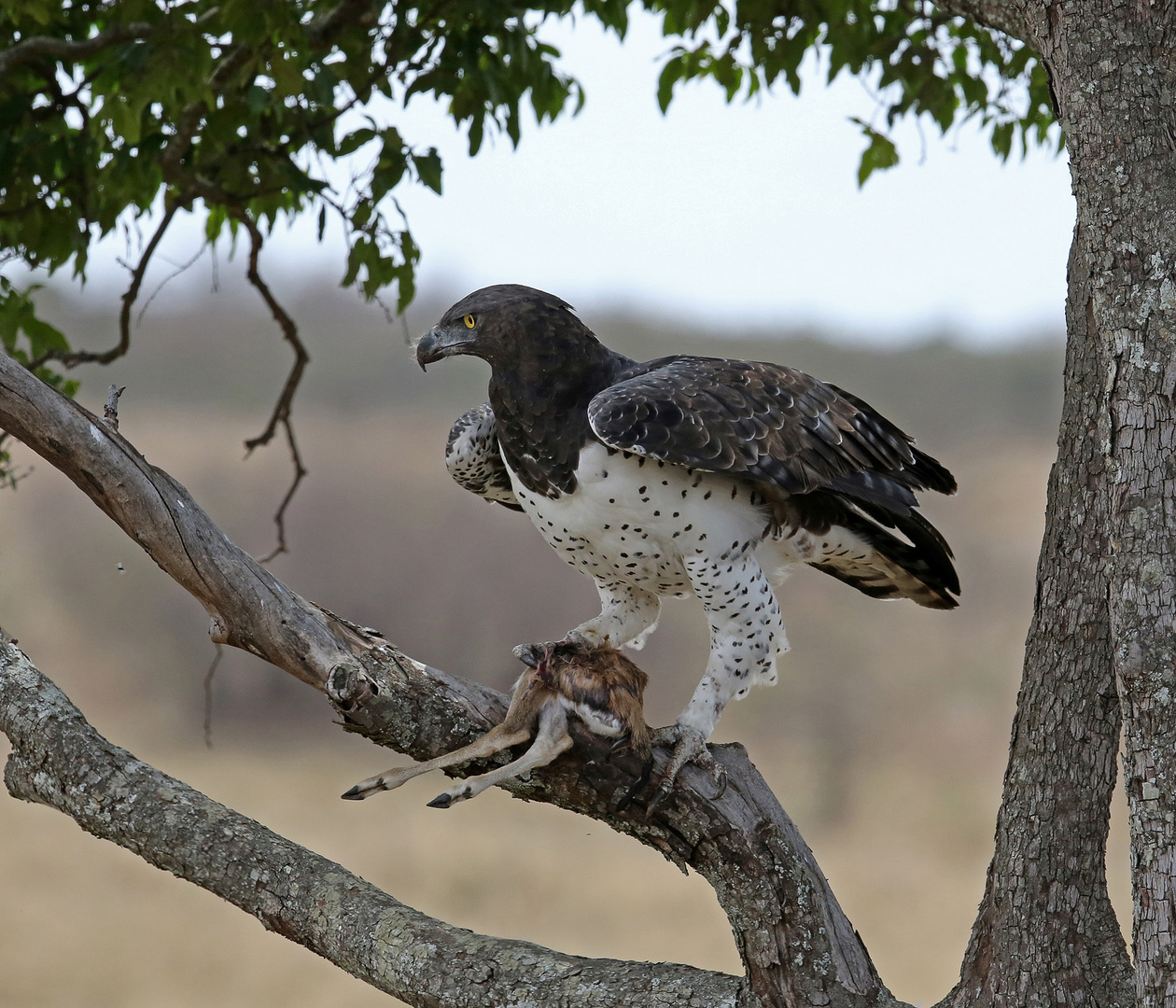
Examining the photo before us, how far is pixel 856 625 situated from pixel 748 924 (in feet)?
46.7

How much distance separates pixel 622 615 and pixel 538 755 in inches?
36.1

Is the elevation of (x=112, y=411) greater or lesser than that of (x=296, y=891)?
greater

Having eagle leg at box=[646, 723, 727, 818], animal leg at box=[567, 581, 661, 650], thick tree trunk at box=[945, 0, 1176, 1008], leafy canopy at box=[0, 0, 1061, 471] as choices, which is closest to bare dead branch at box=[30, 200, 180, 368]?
leafy canopy at box=[0, 0, 1061, 471]

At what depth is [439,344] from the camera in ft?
10.0

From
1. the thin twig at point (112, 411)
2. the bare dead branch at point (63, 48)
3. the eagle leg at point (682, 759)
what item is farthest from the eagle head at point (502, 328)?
the bare dead branch at point (63, 48)

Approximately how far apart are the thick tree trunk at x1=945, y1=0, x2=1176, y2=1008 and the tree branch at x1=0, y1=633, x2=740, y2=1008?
73cm

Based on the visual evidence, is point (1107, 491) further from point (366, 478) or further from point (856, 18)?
point (366, 478)

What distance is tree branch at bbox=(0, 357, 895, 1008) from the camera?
8.00 ft

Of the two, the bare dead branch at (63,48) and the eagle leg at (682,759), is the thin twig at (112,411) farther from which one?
the bare dead branch at (63,48)

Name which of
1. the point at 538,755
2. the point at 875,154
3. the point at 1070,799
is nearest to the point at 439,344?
the point at 538,755

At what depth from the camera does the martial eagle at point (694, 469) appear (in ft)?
→ 9.53

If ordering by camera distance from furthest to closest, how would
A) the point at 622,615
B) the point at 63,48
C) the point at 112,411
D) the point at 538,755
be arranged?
the point at 63,48, the point at 622,615, the point at 538,755, the point at 112,411

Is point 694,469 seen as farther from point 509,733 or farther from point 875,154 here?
point 875,154

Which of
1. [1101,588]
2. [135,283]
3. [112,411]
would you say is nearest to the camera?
A: [1101,588]
